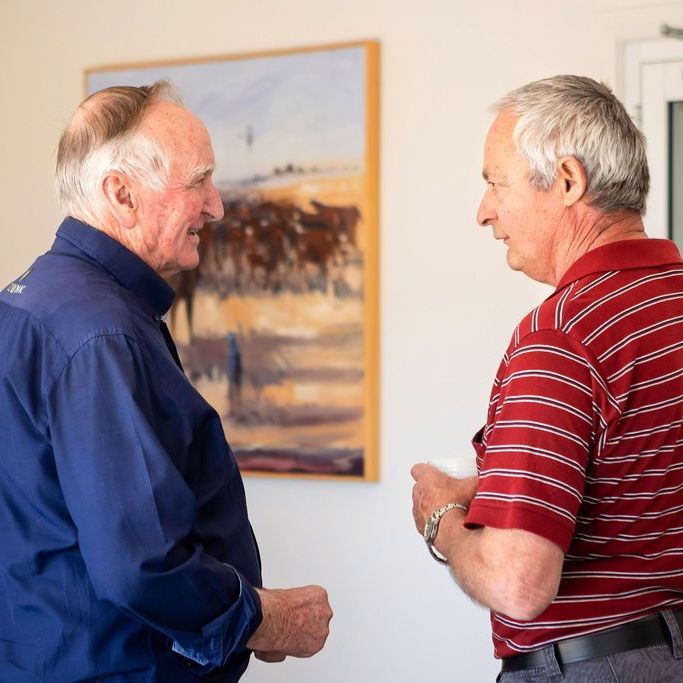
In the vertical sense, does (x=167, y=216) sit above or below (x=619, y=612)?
above

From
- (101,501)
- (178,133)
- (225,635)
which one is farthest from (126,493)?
(178,133)

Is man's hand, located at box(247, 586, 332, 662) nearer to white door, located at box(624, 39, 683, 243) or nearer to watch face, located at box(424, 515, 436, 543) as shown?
watch face, located at box(424, 515, 436, 543)

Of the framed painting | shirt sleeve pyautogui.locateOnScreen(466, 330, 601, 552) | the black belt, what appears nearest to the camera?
shirt sleeve pyautogui.locateOnScreen(466, 330, 601, 552)

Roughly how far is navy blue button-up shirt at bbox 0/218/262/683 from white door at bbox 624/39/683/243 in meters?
1.76

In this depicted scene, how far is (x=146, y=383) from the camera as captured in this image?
56.4 inches

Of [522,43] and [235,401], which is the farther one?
[235,401]

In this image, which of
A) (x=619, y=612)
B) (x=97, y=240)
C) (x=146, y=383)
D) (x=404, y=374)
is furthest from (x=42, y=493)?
(x=404, y=374)

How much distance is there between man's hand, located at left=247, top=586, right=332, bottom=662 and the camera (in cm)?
155

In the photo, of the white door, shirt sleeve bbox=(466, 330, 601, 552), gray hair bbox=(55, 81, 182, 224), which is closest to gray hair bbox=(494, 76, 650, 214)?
shirt sleeve bbox=(466, 330, 601, 552)

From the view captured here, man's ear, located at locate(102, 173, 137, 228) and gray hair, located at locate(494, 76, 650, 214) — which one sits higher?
gray hair, located at locate(494, 76, 650, 214)

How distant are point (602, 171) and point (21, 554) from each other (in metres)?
0.97

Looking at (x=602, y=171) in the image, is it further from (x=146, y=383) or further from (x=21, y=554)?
(x=21, y=554)

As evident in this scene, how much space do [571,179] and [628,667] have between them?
26.3 inches

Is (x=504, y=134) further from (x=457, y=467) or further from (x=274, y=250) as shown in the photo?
(x=274, y=250)
